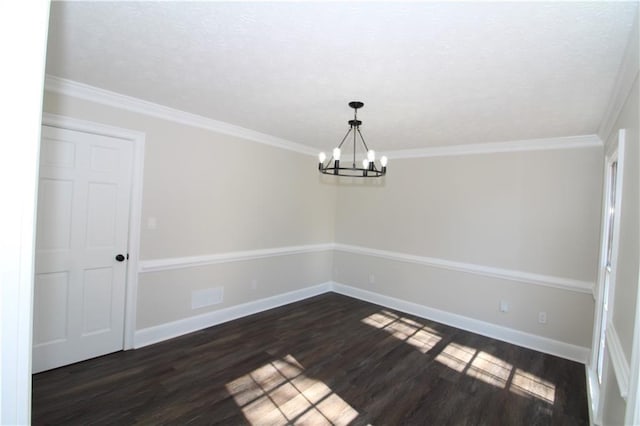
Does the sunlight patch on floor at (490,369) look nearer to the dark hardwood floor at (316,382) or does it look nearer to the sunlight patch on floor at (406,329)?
the dark hardwood floor at (316,382)

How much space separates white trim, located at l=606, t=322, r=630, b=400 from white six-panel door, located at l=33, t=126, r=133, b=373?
12.5 ft

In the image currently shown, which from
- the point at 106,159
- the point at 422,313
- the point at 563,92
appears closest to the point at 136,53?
the point at 106,159

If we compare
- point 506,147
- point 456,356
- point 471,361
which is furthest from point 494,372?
point 506,147

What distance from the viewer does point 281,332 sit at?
384 cm

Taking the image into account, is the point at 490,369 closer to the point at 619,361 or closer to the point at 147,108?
the point at 619,361

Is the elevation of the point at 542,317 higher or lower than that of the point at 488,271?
lower

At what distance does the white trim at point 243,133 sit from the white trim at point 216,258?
151 centimetres

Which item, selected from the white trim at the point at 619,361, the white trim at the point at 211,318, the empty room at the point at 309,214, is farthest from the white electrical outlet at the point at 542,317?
the white trim at the point at 211,318

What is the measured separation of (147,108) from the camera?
3168 millimetres

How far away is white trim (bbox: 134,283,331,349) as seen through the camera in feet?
11.0

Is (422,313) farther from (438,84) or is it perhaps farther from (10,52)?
(10,52)

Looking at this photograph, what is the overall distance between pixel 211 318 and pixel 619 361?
3.70 metres

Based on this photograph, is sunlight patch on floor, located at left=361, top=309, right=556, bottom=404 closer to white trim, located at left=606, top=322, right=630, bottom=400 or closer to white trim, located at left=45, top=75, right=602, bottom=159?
white trim, located at left=606, top=322, right=630, bottom=400

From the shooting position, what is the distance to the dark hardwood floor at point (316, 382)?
7.77 feet
